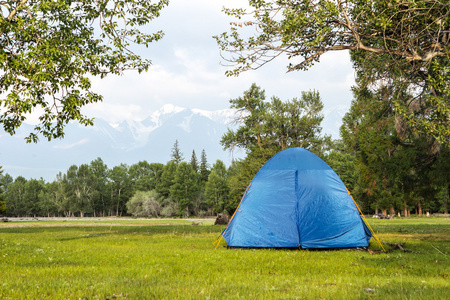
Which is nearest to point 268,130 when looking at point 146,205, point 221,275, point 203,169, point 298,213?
point 298,213

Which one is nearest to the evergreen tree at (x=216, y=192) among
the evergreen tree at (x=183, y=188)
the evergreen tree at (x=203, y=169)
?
the evergreen tree at (x=183, y=188)

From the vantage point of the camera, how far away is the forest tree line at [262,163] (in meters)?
25.5

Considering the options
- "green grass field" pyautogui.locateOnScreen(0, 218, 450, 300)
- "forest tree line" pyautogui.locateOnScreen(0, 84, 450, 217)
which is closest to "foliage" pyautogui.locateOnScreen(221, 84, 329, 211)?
"forest tree line" pyautogui.locateOnScreen(0, 84, 450, 217)

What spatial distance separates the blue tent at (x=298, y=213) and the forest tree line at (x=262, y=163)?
9815mm

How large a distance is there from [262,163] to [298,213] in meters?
34.3

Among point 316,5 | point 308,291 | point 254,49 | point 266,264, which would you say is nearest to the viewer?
point 308,291

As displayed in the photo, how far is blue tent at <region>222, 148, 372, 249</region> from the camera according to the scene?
41.7 feet

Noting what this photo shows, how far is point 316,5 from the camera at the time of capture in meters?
11.2

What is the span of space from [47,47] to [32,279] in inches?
283

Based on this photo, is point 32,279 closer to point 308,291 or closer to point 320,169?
point 308,291

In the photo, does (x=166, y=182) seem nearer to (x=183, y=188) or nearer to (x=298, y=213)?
(x=183, y=188)

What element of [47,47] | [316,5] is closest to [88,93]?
[47,47]

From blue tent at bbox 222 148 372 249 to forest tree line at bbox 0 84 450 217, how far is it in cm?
982

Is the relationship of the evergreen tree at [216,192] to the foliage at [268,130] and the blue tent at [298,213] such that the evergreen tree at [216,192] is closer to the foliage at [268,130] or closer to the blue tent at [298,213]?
the foliage at [268,130]
